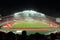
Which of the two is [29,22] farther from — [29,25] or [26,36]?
[26,36]

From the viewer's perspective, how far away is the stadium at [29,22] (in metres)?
2.96

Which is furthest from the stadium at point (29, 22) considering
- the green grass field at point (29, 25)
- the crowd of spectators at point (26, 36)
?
the crowd of spectators at point (26, 36)

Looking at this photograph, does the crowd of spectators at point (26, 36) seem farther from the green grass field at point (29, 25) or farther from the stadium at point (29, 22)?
the green grass field at point (29, 25)

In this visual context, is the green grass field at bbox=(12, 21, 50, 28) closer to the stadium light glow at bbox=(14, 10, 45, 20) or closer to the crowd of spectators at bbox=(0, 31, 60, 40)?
the stadium light glow at bbox=(14, 10, 45, 20)

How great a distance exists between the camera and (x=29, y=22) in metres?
3.34

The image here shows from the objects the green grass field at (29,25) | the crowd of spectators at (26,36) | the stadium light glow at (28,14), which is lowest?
the crowd of spectators at (26,36)

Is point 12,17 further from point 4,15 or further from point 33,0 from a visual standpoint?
point 33,0

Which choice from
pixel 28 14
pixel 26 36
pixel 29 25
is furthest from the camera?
pixel 28 14

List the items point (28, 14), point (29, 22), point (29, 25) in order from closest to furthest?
1. point (29, 25)
2. point (29, 22)
3. point (28, 14)

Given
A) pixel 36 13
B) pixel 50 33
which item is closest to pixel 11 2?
pixel 36 13

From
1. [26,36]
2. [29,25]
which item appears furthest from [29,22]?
[26,36]

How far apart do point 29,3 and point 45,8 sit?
0.38 m

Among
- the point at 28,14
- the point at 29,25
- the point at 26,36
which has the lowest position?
the point at 26,36

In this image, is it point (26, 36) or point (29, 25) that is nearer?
point (26, 36)
